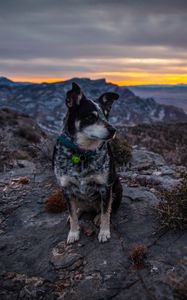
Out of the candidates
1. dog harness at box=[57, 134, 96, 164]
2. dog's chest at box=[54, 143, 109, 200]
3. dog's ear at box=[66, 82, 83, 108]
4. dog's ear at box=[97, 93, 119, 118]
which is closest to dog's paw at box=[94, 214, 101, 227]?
dog's chest at box=[54, 143, 109, 200]

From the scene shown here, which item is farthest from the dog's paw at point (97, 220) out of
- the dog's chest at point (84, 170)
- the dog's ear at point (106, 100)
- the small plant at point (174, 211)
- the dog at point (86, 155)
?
the dog's ear at point (106, 100)

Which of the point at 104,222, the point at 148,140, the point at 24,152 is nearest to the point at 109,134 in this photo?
the point at 104,222

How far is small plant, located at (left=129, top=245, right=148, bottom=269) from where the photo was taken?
6.82 meters

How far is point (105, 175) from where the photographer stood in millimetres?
7090

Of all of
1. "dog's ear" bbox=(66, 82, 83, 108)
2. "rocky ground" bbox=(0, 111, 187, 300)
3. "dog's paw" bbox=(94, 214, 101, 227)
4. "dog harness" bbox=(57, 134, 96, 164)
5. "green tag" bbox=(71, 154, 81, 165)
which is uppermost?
"dog's ear" bbox=(66, 82, 83, 108)

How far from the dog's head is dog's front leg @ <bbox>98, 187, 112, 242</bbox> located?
104 centimetres

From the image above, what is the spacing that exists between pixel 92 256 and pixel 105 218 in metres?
0.72

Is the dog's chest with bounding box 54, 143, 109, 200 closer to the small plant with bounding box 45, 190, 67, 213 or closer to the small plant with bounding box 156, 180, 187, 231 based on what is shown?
the small plant with bounding box 156, 180, 187, 231

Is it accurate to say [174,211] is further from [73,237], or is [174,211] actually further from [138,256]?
[73,237]

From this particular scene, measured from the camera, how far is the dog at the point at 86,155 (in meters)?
6.66

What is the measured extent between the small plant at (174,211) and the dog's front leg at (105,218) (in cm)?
97

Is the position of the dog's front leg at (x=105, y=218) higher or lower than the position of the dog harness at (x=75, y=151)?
lower

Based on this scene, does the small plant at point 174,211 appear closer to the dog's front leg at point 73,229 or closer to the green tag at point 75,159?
the dog's front leg at point 73,229

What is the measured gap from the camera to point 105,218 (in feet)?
24.6
